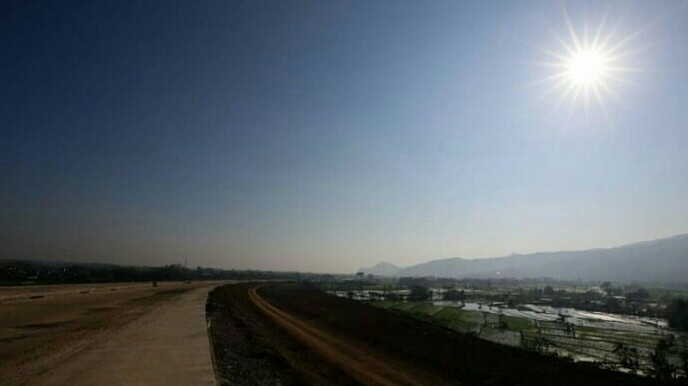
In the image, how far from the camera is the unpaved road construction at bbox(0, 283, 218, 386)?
40.7 ft

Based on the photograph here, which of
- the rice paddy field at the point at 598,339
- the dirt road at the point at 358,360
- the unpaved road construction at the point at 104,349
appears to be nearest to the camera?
the unpaved road construction at the point at 104,349

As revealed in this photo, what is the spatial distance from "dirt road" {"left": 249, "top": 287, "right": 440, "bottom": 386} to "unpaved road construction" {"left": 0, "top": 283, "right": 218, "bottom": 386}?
5.42 metres

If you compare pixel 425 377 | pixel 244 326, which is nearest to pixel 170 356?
pixel 425 377

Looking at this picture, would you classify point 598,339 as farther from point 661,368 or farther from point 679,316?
point 679,316

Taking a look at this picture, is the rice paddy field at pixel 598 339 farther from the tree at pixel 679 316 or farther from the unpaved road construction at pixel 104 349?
the unpaved road construction at pixel 104 349

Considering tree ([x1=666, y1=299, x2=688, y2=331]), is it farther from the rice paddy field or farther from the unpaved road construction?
the unpaved road construction

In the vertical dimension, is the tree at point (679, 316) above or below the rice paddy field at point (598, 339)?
above

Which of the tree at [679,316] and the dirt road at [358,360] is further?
the tree at [679,316]

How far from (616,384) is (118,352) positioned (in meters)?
17.1


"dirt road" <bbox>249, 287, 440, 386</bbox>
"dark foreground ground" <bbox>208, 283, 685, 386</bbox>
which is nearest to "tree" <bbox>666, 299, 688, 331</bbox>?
"dark foreground ground" <bbox>208, 283, 685, 386</bbox>

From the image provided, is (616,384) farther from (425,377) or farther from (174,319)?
(174,319)

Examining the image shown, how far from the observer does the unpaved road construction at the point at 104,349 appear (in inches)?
489

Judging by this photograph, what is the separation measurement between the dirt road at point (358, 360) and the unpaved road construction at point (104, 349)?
5.42 m

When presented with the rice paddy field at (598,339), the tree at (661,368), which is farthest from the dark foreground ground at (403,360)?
the rice paddy field at (598,339)
